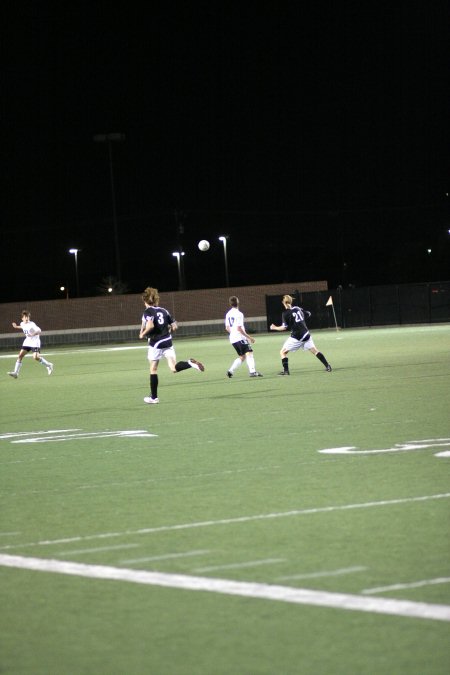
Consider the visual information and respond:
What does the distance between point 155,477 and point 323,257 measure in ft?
492

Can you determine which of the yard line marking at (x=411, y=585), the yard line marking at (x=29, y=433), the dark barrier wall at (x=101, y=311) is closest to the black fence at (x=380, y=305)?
the dark barrier wall at (x=101, y=311)

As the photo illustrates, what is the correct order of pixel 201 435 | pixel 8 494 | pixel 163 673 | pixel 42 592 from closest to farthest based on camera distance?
pixel 163 673 < pixel 42 592 < pixel 8 494 < pixel 201 435

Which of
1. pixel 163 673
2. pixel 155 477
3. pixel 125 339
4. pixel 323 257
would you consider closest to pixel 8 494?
pixel 155 477

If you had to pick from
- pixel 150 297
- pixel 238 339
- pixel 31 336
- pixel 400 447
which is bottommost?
pixel 400 447

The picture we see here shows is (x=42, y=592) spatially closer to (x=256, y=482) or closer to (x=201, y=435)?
(x=256, y=482)

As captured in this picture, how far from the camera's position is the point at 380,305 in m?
68.9

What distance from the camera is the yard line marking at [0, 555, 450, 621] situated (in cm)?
562

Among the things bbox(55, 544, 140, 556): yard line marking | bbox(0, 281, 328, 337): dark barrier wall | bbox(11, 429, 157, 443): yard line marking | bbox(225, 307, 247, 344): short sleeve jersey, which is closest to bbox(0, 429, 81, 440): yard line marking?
bbox(11, 429, 157, 443): yard line marking

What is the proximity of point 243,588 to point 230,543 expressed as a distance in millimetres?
1252

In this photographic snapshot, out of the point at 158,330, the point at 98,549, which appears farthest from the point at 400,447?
the point at 158,330

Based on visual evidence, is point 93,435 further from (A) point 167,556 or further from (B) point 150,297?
(A) point 167,556

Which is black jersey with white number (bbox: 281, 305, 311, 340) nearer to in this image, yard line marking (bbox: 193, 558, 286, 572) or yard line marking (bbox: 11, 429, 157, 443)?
yard line marking (bbox: 11, 429, 157, 443)

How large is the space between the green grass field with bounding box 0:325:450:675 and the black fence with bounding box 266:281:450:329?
168ft

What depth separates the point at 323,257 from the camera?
160 metres
